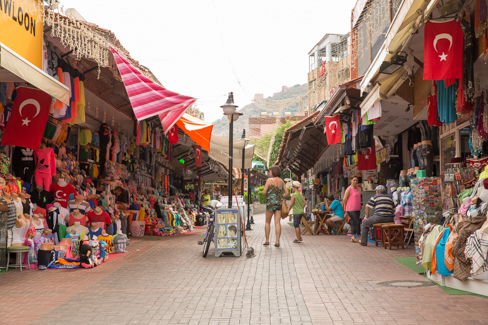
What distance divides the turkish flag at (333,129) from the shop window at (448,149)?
437 centimetres

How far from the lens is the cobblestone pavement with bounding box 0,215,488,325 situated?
514cm

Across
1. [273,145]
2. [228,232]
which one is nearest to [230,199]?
[228,232]

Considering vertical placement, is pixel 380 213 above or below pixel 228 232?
above

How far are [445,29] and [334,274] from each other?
3984mm

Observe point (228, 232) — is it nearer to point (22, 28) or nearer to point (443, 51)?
point (22, 28)

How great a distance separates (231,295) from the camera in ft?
20.6

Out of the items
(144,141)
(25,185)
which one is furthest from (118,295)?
(144,141)

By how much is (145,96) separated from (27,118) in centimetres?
217

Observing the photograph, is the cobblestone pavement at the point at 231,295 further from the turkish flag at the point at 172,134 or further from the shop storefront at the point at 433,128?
the turkish flag at the point at 172,134

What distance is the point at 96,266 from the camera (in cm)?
899

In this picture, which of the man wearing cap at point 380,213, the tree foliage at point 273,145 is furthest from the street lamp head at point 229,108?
the tree foliage at point 273,145

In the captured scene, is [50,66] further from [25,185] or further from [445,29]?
[445,29]

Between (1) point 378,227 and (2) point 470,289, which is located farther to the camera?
(1) point 378,227

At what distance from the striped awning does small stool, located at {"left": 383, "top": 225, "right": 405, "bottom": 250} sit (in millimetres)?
5466
